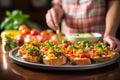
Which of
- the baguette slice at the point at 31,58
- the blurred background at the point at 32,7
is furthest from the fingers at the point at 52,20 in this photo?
the blurred background at the point at 32,7

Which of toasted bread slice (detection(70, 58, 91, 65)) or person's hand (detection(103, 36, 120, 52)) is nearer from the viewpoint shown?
toasted bread slice (detection(70, 58, 91, 65))

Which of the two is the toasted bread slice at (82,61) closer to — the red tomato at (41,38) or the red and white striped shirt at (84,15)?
the red tomato at (41,38)

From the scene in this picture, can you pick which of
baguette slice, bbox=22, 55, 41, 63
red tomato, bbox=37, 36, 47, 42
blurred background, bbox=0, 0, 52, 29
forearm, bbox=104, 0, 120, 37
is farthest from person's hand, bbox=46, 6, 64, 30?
blurred background, bbox=0, 0, 52, 29

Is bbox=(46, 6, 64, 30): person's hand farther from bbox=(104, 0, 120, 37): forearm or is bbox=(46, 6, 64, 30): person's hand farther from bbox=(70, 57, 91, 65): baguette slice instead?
bbox=(70, 57, 91, 65): baguette slice

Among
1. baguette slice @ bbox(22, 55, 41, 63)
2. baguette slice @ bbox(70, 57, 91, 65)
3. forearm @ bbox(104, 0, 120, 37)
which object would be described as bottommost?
baguette slice @ bbox(70, 57, 91, 65)

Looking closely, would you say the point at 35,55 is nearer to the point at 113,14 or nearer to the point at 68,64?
the point at 68,64

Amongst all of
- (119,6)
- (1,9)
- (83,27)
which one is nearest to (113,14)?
(119,6)

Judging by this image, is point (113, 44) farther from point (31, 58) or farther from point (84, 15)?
point (84, 15)
